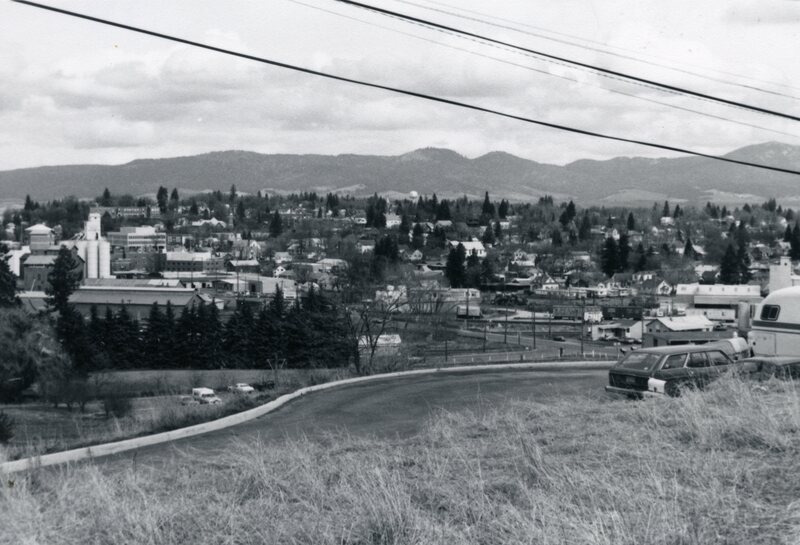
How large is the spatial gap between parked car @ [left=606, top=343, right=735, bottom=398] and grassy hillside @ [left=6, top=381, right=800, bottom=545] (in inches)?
149

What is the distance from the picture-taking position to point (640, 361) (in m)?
13.0

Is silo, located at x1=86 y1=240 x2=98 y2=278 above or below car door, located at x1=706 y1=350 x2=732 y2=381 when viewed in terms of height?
below

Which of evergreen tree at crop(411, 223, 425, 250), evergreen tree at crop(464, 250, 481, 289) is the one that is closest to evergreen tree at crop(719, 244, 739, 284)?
evergreen tree at crop(464, 250, 481, 289)

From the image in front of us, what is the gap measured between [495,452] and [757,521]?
274 cm

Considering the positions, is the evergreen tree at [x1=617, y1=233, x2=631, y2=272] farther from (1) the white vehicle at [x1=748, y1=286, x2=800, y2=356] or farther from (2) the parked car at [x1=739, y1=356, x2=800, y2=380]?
(2) the parked car at [x1=739, y1=356, x2=800, y2=380]

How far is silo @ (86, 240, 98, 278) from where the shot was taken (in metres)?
137

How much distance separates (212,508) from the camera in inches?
226

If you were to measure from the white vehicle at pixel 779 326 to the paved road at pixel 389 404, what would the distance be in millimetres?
3067

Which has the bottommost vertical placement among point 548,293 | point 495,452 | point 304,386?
point 548,293

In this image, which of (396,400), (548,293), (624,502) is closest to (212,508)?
(624,502)

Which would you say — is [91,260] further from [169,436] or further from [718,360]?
[718,360]

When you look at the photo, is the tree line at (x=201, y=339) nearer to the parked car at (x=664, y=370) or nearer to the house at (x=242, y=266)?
the parked car at (x=664, y=370)

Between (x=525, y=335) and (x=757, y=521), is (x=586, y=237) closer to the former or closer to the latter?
(x=525, y=335)

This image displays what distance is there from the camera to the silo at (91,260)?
448 ft
